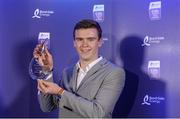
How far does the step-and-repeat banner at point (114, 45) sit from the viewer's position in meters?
2.35

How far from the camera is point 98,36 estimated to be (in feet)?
6.19

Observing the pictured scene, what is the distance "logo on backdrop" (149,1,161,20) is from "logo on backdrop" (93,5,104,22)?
38 cm

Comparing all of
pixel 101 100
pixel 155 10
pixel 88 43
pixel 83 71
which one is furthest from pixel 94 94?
pixel 155 10

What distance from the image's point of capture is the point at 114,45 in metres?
2.58

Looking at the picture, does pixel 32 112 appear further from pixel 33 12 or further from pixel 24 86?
pixel 33 12

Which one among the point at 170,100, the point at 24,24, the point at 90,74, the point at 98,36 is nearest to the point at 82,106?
the point at 90,74

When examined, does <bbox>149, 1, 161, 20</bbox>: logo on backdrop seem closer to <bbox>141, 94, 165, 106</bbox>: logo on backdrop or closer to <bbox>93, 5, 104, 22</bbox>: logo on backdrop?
<bbox>93, 5, 104, 22</bbox>: logo on backdrop

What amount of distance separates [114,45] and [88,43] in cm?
75

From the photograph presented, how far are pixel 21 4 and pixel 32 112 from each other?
89cm

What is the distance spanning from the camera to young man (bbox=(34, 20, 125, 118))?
1.72 metres

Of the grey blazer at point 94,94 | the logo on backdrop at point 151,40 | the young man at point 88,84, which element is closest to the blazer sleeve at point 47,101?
the young man at point 88,84

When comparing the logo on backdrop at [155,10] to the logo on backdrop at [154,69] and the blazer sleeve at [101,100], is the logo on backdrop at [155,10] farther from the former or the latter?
the blazer sleeve at [101,100]

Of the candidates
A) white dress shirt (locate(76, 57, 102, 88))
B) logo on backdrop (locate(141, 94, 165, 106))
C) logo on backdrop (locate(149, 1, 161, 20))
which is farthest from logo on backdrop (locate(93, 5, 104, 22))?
white dress shirt (locate(76, 57, 102, 88))

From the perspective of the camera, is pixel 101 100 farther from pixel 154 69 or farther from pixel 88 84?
pixel 154 69
